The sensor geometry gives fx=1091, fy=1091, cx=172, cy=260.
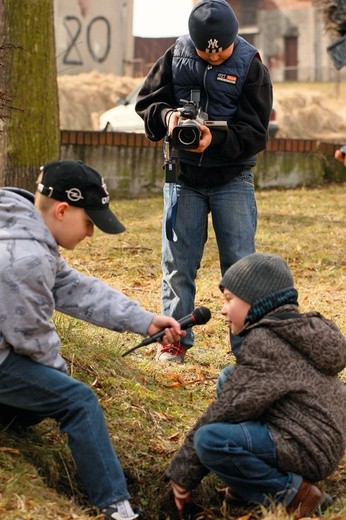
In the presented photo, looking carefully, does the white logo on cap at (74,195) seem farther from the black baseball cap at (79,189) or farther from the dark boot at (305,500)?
the dark boot at (305,500)

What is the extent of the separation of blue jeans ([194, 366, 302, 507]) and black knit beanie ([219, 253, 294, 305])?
491mm

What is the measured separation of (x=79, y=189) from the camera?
4.09 metres

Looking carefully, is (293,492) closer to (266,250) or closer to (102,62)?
(266,250)

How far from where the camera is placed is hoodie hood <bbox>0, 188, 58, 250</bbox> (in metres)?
4.00

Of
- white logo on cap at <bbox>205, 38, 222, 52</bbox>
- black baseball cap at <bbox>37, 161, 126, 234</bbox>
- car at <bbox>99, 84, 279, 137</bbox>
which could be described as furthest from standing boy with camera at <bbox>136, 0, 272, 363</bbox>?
car at <bbox>99, 84, 279, 137</bbox>

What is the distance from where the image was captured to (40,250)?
4.00m

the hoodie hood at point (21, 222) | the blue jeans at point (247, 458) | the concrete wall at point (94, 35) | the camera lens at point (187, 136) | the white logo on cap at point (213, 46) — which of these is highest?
the concrete wall at point (94, 35)

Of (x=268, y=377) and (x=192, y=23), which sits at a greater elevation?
(x=192, y=23)

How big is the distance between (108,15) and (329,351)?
98.1 ft

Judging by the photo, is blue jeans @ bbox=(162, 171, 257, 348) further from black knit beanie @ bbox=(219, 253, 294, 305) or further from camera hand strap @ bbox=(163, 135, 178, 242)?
black knit beanie @ bbox=(219, 253, 294, 305)

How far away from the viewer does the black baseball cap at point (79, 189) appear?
4094 mm

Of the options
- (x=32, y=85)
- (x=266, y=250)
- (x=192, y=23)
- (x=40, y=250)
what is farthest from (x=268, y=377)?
(x=32, y=85)

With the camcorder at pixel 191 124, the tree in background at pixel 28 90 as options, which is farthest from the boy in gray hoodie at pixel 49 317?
the tree in background at pixel 28 90

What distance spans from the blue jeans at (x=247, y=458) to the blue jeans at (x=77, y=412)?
35cm
